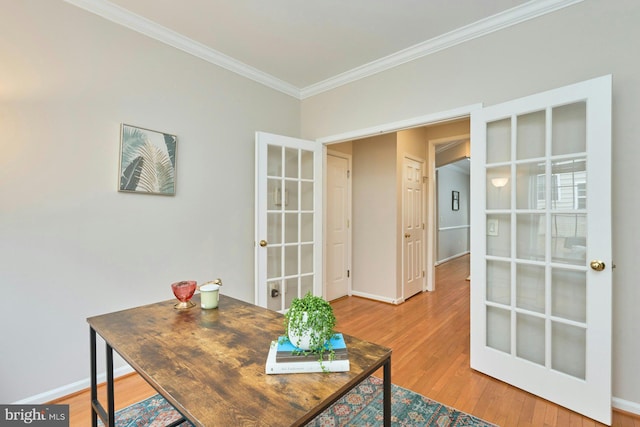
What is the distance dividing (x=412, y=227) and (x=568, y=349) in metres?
2.45

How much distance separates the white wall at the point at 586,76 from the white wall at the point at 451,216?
5.18 meters

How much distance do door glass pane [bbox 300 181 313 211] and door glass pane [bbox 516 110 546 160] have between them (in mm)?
1923

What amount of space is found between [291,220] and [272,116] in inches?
44.9

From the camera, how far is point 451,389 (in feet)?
6.53

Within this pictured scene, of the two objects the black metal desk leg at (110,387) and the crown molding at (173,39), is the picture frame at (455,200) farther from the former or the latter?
the black metal desk leg at (110,387)

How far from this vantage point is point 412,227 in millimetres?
4180

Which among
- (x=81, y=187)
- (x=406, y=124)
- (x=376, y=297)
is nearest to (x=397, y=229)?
(x=376, y=297)

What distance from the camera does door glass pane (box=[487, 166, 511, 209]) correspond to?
207cm

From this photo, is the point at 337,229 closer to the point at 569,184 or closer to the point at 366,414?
the point at 366,414

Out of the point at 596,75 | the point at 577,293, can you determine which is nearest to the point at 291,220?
the point at 577,293

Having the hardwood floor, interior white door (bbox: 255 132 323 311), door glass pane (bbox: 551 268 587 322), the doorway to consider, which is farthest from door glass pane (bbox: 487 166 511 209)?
interior white door (bbox: 255 132 323 311)

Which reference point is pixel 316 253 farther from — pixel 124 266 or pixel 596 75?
pixel 596 75

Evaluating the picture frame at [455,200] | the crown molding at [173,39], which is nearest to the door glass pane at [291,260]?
the crown molding at [173,39]

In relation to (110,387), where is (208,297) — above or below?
above
